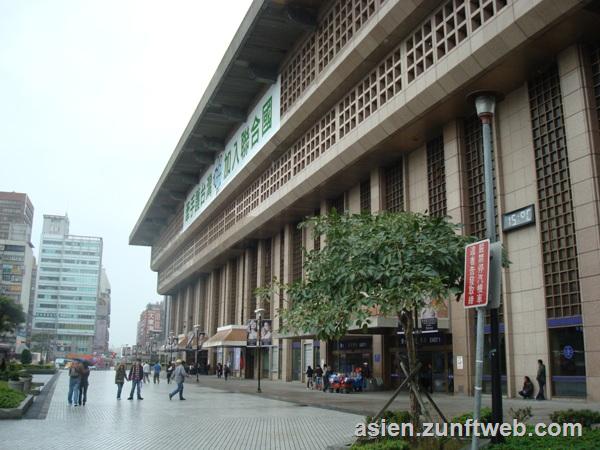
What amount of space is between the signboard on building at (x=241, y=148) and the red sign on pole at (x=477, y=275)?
31002mm

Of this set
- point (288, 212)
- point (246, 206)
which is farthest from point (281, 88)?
point (246, 206)

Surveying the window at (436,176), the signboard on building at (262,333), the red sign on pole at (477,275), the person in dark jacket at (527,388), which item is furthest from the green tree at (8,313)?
the red sign on pole at (477,275)

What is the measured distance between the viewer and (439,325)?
86.2 ft

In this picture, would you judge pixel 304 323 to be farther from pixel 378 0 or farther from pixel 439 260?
pixel 378 0

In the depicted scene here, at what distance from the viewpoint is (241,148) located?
157ft

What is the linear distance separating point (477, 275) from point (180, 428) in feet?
32.2

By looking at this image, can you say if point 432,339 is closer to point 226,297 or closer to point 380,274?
point 380,274

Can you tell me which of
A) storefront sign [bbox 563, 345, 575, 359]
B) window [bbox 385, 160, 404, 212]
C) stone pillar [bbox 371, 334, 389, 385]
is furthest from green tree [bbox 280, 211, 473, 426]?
stone pillar [bbox 371, 334, 389, 385]

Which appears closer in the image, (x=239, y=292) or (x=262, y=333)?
(x=262, y=333)

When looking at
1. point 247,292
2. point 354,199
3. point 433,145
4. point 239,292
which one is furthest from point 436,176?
point 239,292

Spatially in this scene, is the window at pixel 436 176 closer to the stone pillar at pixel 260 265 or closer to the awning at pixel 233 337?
the stone pillar at pixel 260 265

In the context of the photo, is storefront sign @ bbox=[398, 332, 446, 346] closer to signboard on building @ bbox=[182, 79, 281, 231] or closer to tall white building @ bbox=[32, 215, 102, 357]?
signboard on building @ bbox=[182, 79, 281, 231]

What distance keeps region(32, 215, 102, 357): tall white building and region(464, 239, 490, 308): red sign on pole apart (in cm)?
16428

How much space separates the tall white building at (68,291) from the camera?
538 feet
